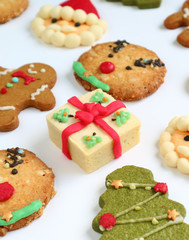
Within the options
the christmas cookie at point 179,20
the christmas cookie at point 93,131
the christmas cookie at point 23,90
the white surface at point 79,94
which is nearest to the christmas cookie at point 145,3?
the white surface at point 79,94

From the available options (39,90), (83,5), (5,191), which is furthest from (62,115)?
(83,5)

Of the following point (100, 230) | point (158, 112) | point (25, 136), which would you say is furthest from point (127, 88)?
point (100, 230)

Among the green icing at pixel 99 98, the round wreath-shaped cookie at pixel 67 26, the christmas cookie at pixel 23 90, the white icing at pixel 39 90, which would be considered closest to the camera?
the green icing at pixel 99 98

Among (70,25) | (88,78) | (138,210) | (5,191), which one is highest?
(70,25)

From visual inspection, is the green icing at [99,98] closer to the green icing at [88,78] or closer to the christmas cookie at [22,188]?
the green icing at [88,78]

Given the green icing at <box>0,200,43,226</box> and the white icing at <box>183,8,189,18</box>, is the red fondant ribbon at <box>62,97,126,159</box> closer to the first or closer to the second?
the green icing at <box>0,200,43,226</box>

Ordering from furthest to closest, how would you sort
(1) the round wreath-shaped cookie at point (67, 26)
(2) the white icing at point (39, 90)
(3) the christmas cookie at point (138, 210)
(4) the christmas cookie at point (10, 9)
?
(4) the christmas cookie at point (10, 9), (1) the round wreath-shaped cookie at point (67, 26), (2) the white icing at point (39, 90), (3) the christmas cookie at point (138, 210)

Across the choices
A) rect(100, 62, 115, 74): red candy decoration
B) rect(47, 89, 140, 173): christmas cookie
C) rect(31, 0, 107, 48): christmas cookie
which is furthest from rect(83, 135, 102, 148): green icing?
rect(31, 0, 107, 48): christmas cookie

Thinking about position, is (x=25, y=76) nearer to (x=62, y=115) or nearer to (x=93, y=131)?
(x=62, y=115)

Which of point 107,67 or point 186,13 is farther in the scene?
point 186,13
